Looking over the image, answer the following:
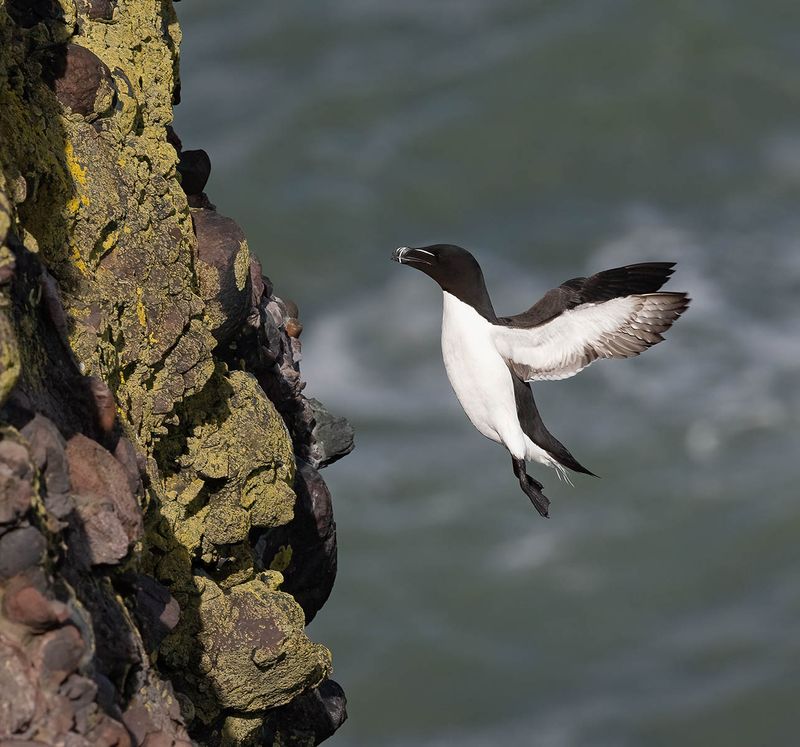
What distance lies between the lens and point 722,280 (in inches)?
2014

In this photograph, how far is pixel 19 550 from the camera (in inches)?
229

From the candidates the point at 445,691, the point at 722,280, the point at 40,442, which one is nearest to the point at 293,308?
the point at 40,442

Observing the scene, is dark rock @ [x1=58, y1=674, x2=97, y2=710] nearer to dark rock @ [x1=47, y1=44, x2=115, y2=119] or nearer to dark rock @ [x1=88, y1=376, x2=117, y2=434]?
dark rock @ [x1=88, y1=376, x2=117, y2=434]

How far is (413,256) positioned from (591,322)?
141 cm

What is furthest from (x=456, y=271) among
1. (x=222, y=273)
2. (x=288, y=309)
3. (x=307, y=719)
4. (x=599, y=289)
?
(x=307, y=719)

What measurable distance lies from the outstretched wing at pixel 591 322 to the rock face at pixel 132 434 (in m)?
2.02

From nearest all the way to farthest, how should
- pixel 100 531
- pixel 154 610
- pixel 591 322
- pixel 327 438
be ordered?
1. pixel 100 531
2. pixel 154 610
3. pixel 327 438
4. pixel 591 322

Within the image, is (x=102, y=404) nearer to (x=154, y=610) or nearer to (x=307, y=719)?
(x=154, y=610)

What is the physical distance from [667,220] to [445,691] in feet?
70.1

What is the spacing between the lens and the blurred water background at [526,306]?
126ft

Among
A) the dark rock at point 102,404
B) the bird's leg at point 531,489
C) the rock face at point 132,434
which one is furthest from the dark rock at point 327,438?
the dark rock at point 102,404

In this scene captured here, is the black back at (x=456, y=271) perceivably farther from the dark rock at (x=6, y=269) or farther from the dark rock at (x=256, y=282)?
the dark rock at (x=6, y=269)

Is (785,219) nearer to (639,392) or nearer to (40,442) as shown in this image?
(639,392)

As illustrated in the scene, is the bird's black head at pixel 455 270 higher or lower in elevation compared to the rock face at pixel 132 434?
higher
